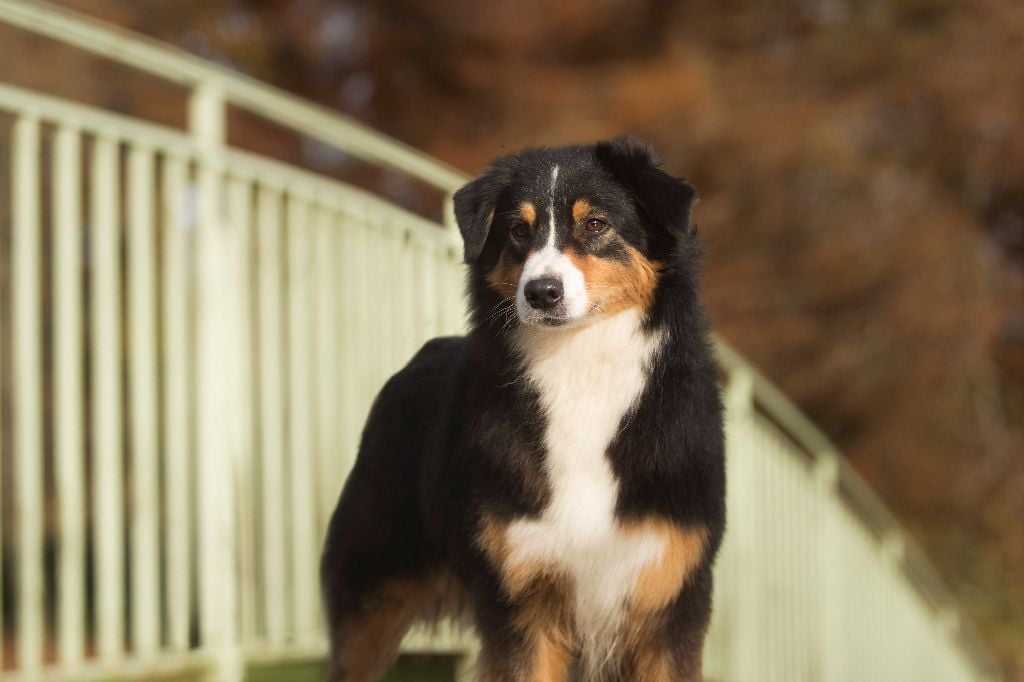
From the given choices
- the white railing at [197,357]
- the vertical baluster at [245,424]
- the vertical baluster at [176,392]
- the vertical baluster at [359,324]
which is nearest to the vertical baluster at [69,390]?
the white railing at [197,357]

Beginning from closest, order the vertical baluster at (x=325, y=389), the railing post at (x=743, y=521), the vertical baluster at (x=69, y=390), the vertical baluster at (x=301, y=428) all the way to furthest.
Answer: the vertical baluster at (x=69, y=390) < the vertical baluster at (x=301, y=428) < the vertical baluster at (x=325, y=389) < the railing post at (x=743, y=521)

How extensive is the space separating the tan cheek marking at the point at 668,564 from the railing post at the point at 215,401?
1.71m

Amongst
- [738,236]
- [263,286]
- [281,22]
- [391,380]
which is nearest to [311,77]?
[281,22]

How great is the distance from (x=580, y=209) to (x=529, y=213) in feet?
0.40

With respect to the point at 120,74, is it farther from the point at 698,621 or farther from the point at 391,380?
the point at 698,621

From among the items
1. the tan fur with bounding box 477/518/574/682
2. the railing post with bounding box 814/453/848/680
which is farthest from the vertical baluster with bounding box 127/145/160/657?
the railing post with bounding box 814/453/848/680

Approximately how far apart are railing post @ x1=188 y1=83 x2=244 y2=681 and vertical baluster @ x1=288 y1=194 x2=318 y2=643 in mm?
328

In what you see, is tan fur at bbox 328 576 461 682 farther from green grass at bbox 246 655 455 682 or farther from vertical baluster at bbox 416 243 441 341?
vertical baluster at bbox 416 243 441 341

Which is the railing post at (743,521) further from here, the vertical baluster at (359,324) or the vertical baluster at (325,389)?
the vertical baluster at (325,389)

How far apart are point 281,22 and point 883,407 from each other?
766 cm

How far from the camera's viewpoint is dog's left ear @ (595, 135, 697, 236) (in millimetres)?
3533

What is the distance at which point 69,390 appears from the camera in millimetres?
4391

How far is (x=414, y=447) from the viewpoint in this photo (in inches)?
155

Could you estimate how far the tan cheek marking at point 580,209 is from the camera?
354 centimetres
